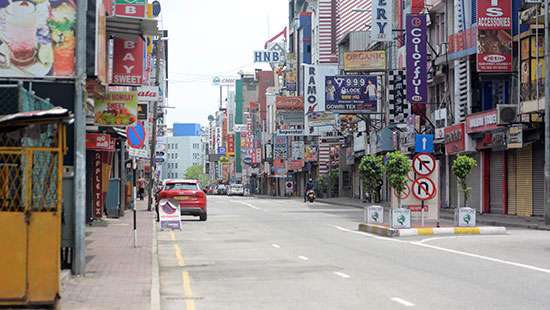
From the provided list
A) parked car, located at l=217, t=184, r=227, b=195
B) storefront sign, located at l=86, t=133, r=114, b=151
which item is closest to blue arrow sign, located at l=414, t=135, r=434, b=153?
storefront sign, located at l=86, t=133, r=114, b=151

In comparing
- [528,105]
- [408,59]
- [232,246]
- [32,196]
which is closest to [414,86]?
[408,59]

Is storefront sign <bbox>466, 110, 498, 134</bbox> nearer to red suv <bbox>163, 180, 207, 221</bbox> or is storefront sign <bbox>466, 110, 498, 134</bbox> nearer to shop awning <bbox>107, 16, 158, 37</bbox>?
red suv <bbox>163, 180, 207, 221</bbox>

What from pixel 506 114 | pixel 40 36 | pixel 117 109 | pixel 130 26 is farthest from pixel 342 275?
pixel 506 114

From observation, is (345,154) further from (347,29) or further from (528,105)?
(528,105)

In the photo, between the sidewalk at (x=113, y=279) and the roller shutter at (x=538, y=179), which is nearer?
the sidewalk at (x=113, y=279)

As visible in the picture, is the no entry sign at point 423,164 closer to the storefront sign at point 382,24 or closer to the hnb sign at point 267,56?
the storefront sign at point 382,24

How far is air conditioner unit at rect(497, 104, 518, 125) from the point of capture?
40.7 metres

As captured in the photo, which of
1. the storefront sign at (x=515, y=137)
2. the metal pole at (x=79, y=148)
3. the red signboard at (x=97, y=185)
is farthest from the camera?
the storefront sign at (x=515, y=137)

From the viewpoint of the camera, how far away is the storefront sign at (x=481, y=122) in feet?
142

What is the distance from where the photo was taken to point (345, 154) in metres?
86.1

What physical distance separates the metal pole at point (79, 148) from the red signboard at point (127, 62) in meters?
5.77

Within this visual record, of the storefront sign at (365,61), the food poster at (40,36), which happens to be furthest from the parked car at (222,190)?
the food poster at (40,36)

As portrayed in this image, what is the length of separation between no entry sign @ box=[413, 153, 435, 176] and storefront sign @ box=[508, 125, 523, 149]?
10773mm

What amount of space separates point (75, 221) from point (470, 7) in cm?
3465
